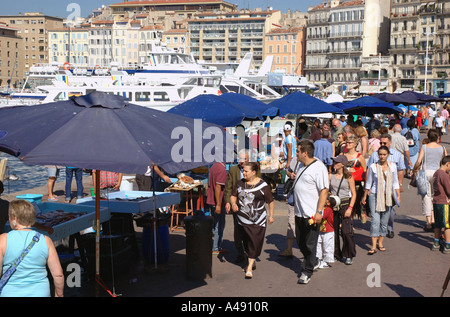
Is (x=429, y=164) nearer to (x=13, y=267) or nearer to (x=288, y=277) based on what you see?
(x=288, y=277)

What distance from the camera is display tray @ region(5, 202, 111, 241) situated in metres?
6.75

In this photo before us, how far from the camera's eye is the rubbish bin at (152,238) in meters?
8.05

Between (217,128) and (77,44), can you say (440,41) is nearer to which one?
(77,44)

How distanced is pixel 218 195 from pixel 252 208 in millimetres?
1166

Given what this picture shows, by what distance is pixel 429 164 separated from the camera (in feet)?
34.2

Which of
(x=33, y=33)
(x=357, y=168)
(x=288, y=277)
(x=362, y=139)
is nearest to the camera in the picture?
(x=288, y=277)

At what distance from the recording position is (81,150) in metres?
5.58

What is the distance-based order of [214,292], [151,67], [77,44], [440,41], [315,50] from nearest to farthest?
[214,292], [151,67], [440,41], [315,50], [77,44]

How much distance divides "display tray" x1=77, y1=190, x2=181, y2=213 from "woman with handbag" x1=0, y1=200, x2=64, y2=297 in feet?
8.38

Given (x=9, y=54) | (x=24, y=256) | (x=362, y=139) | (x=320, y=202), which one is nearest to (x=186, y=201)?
(x=320, y=202)

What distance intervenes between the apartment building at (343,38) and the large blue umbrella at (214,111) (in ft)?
274

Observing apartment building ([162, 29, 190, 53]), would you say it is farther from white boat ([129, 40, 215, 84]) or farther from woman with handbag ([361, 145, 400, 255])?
Result: woman with handbag ([361, 145, 400, 255])
